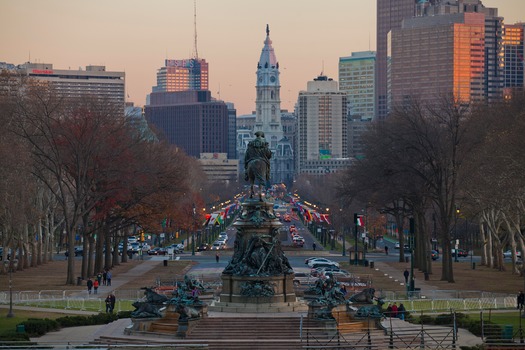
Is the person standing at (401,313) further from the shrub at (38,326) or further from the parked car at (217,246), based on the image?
the parked car at (217,246)

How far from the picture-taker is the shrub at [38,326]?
58938mm

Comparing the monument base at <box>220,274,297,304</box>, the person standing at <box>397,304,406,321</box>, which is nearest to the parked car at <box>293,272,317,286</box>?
the person standing at <box>397,304,406,321</box>

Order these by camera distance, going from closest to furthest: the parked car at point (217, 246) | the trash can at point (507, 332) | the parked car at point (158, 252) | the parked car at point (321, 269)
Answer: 1. the trash can at point (507, 332)
2. the parked car at point (321, 269)
3. the parked car at point (158, 252)
4. the parked car at point (217, 246)

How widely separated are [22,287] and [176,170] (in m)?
24.2

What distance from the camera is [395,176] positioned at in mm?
100812

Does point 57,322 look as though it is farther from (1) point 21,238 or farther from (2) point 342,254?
(2) point 342,254

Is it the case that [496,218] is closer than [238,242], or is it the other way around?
[238,242]

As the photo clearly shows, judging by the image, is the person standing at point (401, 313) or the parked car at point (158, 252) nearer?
the person standing at point (401, 313)

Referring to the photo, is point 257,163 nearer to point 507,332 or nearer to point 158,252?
point 507,332

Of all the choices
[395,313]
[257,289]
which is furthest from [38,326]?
[395,313]

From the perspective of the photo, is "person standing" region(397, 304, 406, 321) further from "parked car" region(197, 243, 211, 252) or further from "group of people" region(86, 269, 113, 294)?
"parked car" region(197, 243, 211, 252)

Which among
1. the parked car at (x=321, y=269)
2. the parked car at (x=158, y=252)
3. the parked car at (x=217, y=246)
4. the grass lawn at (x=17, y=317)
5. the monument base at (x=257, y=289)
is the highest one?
the monument base at (x=257, y=289)

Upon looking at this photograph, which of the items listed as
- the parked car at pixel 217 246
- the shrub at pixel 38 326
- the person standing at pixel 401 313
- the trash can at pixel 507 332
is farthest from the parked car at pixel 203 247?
the trash can at pixel 507 332

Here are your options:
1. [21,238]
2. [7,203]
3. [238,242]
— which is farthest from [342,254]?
[238,242]
